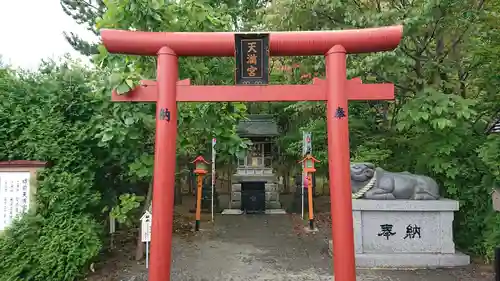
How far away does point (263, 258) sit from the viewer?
8508 mm

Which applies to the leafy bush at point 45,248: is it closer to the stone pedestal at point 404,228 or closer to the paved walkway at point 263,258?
the paved walkway at point 263,258

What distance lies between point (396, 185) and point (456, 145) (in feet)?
5.22

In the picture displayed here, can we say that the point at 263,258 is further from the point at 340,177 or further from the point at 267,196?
the point at 267,196

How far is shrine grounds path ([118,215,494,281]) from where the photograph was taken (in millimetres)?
7160

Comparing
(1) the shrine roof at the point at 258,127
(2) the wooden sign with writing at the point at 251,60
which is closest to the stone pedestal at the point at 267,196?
(1) the shrine roof at the point at 258,127

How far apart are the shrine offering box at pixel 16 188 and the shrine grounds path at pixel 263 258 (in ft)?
8.25

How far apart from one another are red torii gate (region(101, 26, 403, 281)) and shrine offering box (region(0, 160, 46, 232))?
8.52 feet

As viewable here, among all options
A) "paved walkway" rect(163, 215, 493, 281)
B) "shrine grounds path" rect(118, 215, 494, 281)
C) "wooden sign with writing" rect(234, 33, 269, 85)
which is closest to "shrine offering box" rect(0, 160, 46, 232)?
"shrine grounds path" rect(118, 215, 494, 281)

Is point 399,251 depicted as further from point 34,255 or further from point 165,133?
point 34,255

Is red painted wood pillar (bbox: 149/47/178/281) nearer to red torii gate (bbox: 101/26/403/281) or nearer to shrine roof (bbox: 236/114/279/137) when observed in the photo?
red torii gate (bbox: 101/26/403/281)

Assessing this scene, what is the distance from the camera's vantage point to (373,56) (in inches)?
316

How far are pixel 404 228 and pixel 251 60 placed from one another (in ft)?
18.0

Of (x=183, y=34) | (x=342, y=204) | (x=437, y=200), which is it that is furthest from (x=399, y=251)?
(x=183, y=34)

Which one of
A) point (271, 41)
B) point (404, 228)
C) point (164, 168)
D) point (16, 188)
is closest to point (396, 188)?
point (404, 228)
